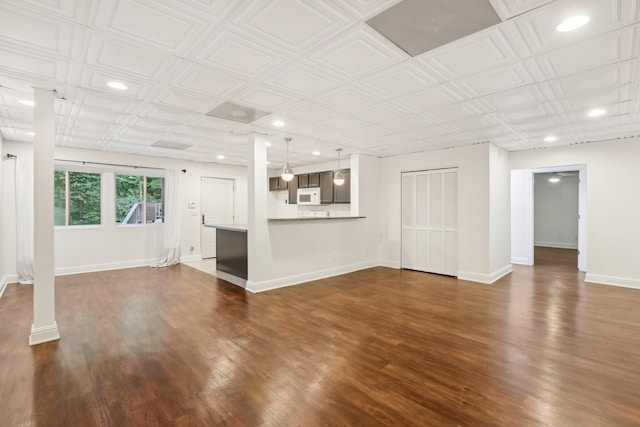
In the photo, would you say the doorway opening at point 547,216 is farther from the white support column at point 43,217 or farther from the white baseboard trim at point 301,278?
the white support column at point 43,217

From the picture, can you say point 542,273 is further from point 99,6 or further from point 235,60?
point 99,6

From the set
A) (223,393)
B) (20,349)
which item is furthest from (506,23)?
(20,349)

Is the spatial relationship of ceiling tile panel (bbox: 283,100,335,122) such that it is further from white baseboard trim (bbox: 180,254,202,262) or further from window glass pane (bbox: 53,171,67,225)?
window glass pane (bbox: 53,171,67,225)

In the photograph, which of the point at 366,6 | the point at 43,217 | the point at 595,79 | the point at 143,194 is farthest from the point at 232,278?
the point at 595,79

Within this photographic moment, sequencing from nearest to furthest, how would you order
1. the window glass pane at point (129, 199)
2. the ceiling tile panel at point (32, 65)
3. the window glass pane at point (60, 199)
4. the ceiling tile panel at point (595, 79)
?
the ceiling tile panel at point (32, 65) → the ceiling tile panel at point (595, 79) → the window glass pane at point (60, 199) → the window glass pane at point (129, 199)

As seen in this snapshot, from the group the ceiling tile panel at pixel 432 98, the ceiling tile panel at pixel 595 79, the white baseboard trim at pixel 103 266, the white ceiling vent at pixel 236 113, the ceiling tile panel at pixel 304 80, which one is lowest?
the white baseboard trim at pixel 103 266

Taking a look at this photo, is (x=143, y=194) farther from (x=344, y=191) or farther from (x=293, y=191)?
(x=344, y=191)

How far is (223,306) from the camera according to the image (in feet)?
13.7

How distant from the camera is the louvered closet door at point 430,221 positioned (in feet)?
19.9

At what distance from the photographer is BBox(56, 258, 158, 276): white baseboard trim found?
6016 mm

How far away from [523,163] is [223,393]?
6841 mm

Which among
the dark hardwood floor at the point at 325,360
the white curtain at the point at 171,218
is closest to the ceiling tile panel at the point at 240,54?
the dark hardwood floor at the point at 325,360

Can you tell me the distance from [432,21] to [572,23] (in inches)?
36.5

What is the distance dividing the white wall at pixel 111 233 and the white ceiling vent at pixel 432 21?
6594 mm
